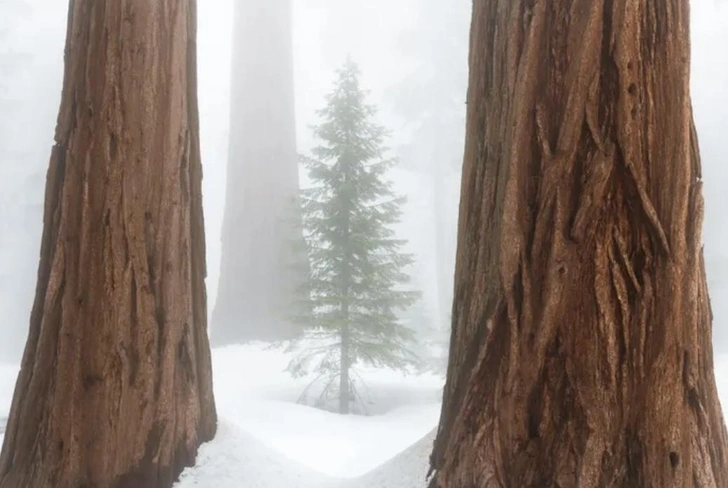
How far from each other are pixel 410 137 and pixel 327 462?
643 centimetres

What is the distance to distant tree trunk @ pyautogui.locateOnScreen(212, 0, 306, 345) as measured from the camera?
987cm

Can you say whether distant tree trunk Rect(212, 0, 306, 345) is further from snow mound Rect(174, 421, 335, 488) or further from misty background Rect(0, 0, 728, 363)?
snow mound Rect(174, 421, 335, 488)

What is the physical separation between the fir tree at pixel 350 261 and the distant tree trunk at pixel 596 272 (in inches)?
183

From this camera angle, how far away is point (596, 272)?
2.34 meters

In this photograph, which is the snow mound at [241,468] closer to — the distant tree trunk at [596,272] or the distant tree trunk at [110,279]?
the distant tree trunk at [110,279]

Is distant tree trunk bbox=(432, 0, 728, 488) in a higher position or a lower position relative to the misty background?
lower

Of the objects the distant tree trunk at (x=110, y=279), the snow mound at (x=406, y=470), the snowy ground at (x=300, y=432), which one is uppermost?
the distant tree trunk at (x=110, y=279)

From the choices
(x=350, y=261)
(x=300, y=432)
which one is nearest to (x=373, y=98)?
(x=350, y=261)

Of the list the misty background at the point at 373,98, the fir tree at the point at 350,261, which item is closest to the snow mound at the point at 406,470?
the fir tree at the point at 350,261

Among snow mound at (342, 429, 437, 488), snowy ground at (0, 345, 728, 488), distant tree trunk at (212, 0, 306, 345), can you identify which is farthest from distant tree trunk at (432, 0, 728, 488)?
distant tree trunk at (212, 0, 306, 345)

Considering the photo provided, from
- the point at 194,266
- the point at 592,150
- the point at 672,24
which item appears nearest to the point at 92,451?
the point at 194,266

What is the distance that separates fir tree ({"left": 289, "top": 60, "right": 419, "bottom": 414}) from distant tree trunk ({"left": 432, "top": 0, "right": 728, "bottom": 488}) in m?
4.64

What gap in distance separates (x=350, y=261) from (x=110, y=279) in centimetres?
449

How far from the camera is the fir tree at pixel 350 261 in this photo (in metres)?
7.24
